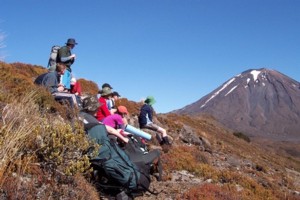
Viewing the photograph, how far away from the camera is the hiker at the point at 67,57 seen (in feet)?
32.2

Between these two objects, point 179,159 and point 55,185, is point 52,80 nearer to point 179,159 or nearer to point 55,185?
point 179,159

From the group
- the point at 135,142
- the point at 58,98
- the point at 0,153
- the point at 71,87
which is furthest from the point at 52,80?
the point at 0,153

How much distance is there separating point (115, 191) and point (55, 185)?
1.19 metres

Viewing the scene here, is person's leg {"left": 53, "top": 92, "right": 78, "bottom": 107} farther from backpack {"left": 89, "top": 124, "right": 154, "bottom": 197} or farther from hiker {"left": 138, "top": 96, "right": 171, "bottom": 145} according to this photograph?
backpack {"left": 89, "top": 124, "right": 154, "bottom": 197}

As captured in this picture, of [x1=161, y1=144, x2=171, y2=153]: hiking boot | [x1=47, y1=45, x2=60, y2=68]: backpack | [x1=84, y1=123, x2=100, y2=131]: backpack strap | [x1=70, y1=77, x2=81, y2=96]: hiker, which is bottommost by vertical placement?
[x1=84, y1=123, x2=100, y2=131]: backpack strap

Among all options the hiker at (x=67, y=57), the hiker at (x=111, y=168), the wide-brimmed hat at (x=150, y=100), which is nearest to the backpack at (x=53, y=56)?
the hiker at (x=67, y=57)

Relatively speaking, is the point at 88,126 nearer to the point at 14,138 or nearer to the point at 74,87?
the point at 14,138

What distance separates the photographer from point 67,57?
388 inches

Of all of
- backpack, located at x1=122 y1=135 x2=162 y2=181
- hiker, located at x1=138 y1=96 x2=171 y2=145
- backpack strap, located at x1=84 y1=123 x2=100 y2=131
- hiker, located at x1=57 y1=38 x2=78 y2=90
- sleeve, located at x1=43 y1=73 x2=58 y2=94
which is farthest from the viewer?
hiker, located at x1=138 y1=96 x2=171 y2=145

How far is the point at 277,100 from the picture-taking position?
190 m

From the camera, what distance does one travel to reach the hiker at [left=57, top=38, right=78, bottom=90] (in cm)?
982

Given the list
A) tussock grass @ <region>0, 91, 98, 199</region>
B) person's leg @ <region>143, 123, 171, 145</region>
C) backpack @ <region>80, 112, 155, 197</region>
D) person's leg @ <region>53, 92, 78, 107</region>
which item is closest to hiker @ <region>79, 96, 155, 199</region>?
backpack @ <region>80, 112, 155, 197</region>

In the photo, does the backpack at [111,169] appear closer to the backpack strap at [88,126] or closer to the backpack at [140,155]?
the backpack strap at [88,126]

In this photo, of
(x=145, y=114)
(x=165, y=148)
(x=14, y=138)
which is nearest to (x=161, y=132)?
(x=165, y=148)
